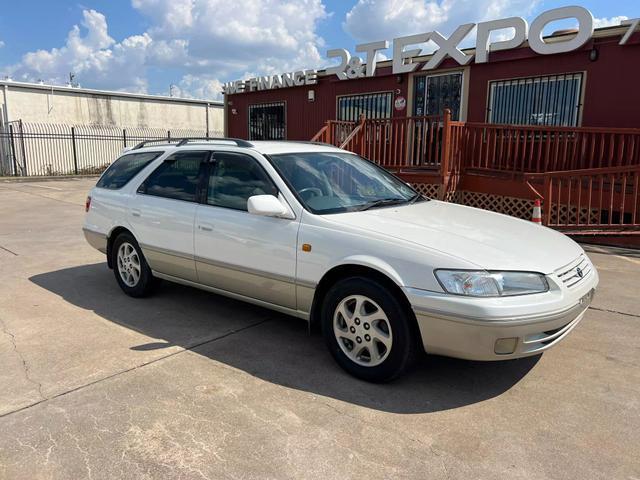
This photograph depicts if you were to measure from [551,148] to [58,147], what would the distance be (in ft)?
77.2

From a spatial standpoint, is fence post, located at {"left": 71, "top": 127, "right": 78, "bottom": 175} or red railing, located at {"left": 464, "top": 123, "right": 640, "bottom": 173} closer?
red railing, located at {"left": 464, "top": 123, "right": 640, "bottom": 173}

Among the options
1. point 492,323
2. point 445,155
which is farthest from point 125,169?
point 445,155

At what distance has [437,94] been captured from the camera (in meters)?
12.1

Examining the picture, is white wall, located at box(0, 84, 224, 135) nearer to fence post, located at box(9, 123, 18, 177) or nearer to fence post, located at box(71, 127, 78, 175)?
fence post, located at box(9, 123, 18, 177)

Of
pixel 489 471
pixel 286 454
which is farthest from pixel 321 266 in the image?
pixel 489 471

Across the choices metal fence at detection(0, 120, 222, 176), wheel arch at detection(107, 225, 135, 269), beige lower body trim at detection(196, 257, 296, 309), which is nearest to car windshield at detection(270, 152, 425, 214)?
beige lower body trim at detection(196, 257, 296, 309)

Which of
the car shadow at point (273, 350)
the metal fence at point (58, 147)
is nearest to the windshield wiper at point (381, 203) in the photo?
the car shadow at point (273, 350)

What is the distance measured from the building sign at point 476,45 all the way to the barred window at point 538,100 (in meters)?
0.60

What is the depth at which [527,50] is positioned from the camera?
10250 mm

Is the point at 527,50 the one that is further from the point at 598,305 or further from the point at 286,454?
the point at 286,454

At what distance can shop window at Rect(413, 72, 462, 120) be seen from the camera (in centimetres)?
1165

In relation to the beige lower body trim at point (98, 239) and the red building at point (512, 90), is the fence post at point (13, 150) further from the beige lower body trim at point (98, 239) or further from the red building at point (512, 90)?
the beige lower body trim at point (98, 239)

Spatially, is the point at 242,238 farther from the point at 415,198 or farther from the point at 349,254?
the point at 415,198

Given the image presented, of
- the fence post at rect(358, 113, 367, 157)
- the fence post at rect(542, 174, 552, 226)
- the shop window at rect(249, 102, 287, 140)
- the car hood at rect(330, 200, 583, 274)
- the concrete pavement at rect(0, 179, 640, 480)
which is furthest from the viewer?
the shop window at rect(249, 102, 287, 140)
